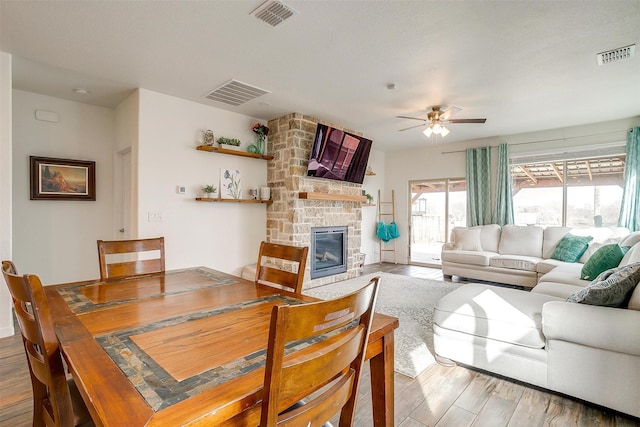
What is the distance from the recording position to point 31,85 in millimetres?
3295

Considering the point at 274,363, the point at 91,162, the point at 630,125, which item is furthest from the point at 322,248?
the point at 630,125

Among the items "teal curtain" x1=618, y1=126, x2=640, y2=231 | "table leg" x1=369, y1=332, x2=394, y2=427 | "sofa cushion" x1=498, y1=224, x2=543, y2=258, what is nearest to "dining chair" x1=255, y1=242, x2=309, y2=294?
"table leg" x1=369, y1=332, x2=394, y2=427

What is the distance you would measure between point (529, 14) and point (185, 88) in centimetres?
327

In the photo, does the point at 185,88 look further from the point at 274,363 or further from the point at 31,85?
the point at 274,363

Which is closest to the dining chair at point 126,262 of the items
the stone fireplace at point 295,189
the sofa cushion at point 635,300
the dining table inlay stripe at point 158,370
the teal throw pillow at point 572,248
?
the dining table inlay stripe at point 158,370

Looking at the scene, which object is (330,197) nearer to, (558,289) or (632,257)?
(558,289)

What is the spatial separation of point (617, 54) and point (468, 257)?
3.12 meters

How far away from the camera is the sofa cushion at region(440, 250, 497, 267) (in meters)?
4.73

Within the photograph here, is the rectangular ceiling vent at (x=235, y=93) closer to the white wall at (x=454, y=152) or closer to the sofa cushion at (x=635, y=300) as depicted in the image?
the sofa cushion at (x=635, y=300)

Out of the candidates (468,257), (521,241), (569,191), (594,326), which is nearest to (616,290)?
(594,326)

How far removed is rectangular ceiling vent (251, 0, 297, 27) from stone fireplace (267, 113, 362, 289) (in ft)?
6.91

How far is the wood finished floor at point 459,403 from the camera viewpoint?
65.7 inches

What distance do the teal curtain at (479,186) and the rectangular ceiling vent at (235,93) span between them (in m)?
4.32

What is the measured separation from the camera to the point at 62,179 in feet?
11.9
